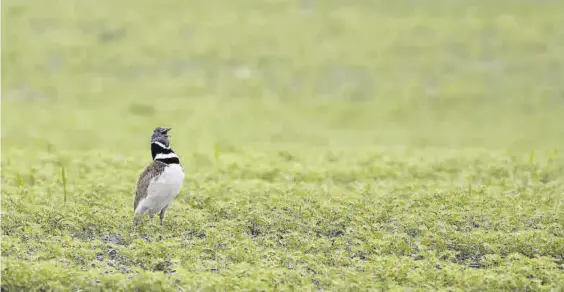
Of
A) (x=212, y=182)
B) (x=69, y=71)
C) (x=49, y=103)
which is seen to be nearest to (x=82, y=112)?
(x=49, y=103)

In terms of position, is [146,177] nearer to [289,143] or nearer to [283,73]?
[289,143]

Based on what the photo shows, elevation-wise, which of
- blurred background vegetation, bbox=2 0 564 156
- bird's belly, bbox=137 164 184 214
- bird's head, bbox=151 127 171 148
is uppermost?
blurred background vegetation, bbox=2 0 564 156

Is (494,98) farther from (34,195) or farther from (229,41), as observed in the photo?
(34,195)

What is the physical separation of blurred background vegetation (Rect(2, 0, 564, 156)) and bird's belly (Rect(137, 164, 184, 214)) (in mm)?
11741

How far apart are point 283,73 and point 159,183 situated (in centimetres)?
2291

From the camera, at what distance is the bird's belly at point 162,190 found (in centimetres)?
1223

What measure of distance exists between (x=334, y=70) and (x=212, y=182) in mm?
19491

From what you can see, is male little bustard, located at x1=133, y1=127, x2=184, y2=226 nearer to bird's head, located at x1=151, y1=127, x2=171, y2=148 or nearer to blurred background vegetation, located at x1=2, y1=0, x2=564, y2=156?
bird's head, located at x1=151, y1=127, x2=171, y2=148

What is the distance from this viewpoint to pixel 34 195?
14.4 m

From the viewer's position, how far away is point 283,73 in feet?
114

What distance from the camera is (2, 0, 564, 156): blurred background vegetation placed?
2861 centimetres

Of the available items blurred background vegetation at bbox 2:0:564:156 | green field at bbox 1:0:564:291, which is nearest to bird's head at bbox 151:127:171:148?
green field at bbox 1:0:564:291

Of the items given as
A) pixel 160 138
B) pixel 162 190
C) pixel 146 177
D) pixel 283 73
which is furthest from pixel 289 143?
pixel 162 190

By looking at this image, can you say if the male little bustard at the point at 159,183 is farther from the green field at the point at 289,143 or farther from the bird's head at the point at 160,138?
the green field at the point at 289,143
